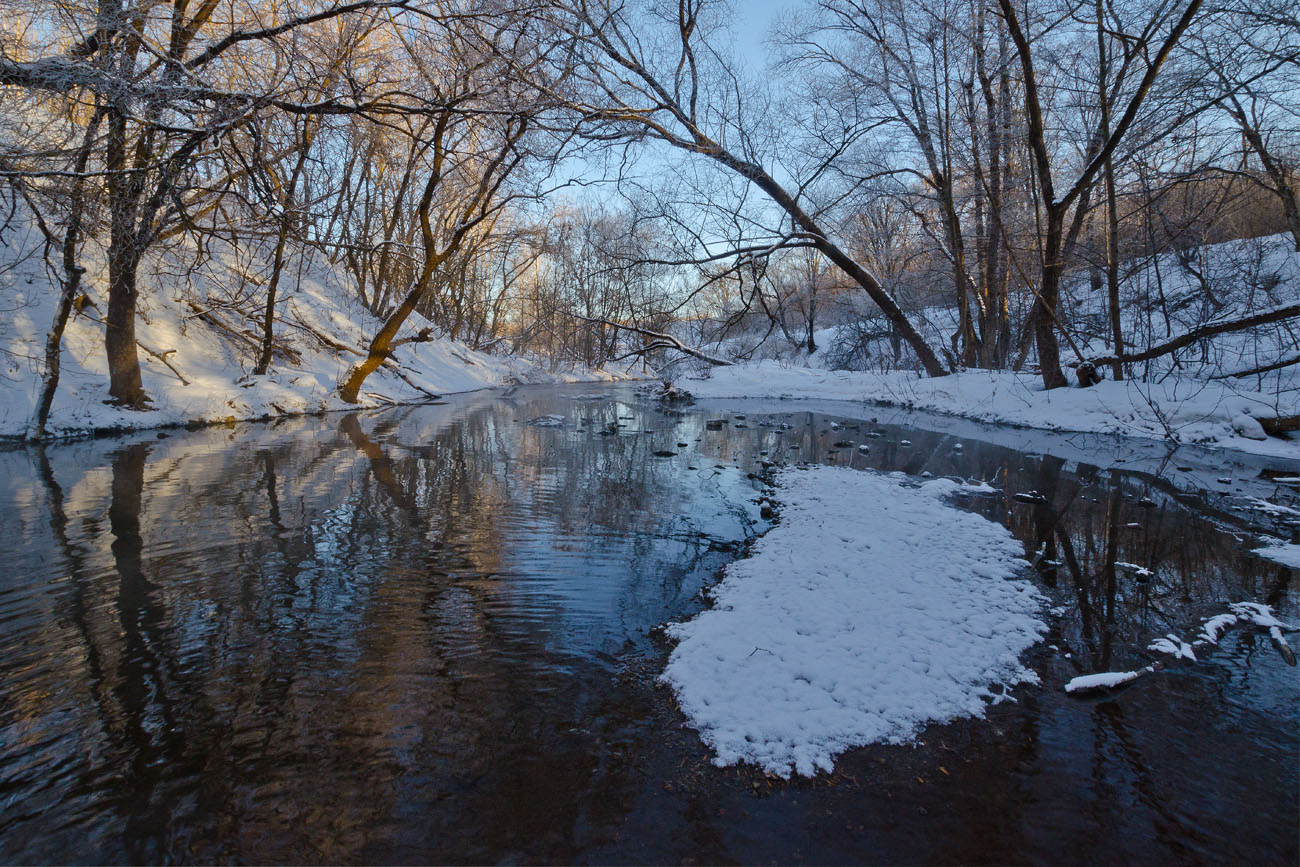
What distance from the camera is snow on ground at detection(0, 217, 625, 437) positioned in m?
10.5

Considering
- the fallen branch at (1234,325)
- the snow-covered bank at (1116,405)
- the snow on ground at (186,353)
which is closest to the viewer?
the fallen branch at (1234,325)

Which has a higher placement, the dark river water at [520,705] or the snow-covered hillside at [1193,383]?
the snow-covered hillside at [1193,383]

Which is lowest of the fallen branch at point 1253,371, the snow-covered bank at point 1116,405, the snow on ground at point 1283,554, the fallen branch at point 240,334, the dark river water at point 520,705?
the dark river water at point 520,705

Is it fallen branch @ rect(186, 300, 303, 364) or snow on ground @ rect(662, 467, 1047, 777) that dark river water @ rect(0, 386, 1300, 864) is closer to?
snow on ground @ rect(662, 467, 1047, 777)

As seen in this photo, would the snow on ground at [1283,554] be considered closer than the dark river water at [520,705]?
No

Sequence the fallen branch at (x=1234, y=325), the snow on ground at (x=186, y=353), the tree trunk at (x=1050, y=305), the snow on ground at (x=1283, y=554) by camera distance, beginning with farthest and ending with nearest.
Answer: the tree trunk at (x=1050, y=305)
the snow on ground at (x=186, y=353)
the fallen branch at (x=1234, y=325)
the snow on ground at (x=1283, y=554)

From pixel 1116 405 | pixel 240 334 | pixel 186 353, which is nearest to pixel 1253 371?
pixel 1116 405

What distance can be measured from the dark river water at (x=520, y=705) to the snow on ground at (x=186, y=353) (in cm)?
359

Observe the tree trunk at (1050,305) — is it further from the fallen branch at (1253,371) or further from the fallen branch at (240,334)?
the fallen branch at (240,334)

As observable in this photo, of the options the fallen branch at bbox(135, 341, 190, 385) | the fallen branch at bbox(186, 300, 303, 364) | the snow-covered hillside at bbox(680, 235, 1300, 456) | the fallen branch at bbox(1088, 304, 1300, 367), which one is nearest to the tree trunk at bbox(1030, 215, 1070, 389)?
the snow-covered hillside at bbox(680, 235, 1300, 456)

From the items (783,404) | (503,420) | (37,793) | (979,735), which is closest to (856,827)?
(979,735)

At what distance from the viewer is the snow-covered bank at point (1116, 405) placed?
31.6 ft

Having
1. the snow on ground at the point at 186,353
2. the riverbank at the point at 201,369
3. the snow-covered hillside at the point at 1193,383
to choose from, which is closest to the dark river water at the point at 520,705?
the snow on ground at the point at 186,353

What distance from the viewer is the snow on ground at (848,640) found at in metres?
2.61
